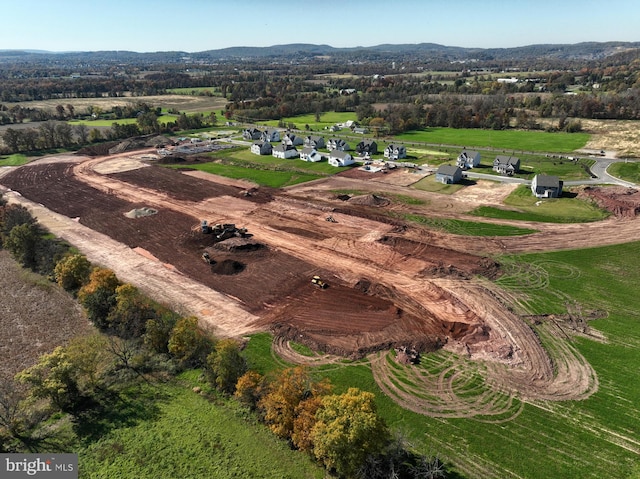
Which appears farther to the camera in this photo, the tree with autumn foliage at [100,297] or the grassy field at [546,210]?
the grassy field at [546,210]

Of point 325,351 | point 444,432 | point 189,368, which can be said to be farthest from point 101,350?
point 444,432

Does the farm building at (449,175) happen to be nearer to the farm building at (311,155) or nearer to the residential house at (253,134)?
the farm building at (311,155)

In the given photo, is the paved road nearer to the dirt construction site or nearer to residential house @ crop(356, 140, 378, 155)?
the dirt construction site

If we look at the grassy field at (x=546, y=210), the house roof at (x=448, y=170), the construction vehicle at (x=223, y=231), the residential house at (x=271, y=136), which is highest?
the residential house at (x=271, y=136)

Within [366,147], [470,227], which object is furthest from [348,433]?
[366,147]

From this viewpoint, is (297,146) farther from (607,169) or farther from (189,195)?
(607,169)

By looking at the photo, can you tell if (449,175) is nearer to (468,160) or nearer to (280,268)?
(468,160)

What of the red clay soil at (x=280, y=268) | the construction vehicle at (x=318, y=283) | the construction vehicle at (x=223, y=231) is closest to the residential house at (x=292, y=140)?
the red clay soil at (x=280, y=268)
